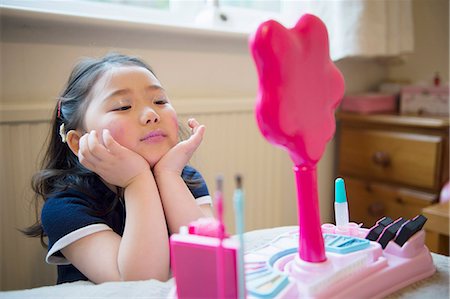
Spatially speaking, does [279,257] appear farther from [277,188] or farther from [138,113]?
[277,188]

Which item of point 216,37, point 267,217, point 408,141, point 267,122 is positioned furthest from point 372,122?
point 267,122

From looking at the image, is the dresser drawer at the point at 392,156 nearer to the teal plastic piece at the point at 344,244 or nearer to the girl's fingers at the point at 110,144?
the teal plastic piece at the point at 344,244

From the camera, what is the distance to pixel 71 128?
73 cm

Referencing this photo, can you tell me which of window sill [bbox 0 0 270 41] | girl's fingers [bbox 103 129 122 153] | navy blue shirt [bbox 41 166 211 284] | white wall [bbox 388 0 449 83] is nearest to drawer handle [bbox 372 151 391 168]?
white wall [bbox 388 0 449 83]

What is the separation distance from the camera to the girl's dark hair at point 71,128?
0.71 meters

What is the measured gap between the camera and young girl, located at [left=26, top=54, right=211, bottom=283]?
0.57m

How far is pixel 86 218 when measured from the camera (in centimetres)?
64

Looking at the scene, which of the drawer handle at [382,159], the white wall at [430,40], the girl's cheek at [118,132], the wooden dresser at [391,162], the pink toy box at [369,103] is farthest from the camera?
the white wall at [430,40]

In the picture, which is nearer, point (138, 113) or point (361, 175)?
point (138, 113)

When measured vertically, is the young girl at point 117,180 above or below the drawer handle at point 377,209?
above

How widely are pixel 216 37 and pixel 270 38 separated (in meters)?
0.90

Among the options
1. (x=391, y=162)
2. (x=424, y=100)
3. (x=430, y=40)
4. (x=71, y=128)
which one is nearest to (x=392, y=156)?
(x=391, y=162)

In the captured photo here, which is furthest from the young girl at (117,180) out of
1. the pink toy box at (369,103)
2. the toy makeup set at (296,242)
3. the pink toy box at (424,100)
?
the pink toy box at (424,100)

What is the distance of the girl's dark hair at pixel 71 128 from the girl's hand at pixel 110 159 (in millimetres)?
129
